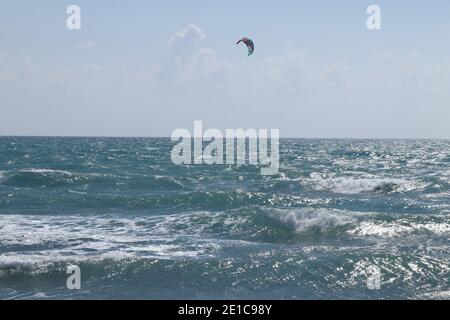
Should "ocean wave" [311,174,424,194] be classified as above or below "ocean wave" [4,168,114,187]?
below

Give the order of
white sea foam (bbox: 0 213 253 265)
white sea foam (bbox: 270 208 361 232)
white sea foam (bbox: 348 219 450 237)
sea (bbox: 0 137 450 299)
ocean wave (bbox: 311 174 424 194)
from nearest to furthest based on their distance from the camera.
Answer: sea (bbox: 0 137 450 299) → white sea foam (bbox: 0 213 253 265) → white sea foam (bbox: 348 219 450 237) → white sea foam (bbox: 270 208 361 232) → ocean wave (bbox: 311 174 424 194)

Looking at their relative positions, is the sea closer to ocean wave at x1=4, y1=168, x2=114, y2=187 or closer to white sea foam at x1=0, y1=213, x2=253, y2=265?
white sea foam at x1=0, y1=213, x2=253, y2=265

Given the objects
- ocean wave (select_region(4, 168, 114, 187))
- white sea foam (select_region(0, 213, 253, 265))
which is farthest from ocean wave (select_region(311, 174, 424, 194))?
ocean wave (select_region(4, 168, 114, 187))

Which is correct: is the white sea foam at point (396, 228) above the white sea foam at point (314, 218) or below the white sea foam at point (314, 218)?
below

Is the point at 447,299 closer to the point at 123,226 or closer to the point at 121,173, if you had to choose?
the point at 123,226

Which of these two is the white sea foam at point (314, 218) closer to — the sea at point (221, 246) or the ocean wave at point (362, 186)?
the sea at point (221, 246)

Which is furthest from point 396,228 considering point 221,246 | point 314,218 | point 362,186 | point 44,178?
point 44,178

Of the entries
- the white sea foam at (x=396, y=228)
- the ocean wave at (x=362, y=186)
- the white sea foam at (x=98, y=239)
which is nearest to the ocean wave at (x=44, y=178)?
Answer: the white sea foam at (x=98, y=239)

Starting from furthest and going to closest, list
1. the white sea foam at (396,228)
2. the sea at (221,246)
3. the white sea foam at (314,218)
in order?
the white sea foam at (314,218), the white sea foam at (396,228), the sea at (221,246)

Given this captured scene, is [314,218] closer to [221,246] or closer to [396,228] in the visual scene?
[396,228]

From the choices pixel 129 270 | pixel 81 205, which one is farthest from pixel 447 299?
pixel 81 205

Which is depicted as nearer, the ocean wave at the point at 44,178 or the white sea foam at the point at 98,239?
the white sea foam at the point at 98,239

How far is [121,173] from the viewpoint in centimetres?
4331

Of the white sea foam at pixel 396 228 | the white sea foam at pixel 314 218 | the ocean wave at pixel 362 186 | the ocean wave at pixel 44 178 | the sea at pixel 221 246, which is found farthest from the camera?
the ocean wave at pixel 44 178
